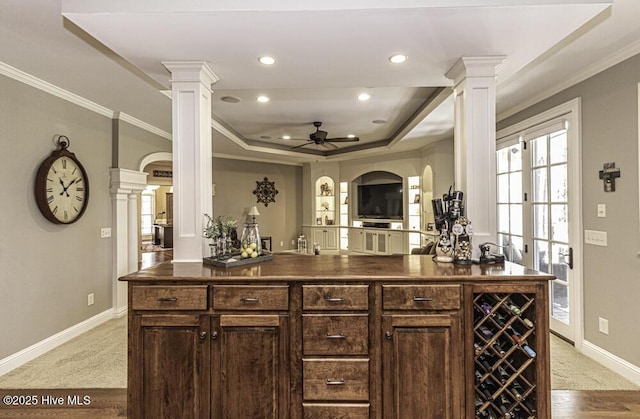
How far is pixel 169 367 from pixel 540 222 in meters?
3.84

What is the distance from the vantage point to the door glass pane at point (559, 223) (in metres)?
3.52

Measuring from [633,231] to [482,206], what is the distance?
1282 millimetres

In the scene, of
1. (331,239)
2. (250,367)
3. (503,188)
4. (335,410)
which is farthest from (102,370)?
(331,239)

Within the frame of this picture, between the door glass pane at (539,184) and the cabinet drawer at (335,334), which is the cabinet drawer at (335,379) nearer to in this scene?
the cabinet drawer at (335,334)

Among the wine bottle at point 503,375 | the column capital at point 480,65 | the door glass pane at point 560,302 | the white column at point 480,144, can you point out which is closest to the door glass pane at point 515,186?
the door glass pane at point 560,302

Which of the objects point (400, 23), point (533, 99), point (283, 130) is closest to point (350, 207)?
point (283, 130)

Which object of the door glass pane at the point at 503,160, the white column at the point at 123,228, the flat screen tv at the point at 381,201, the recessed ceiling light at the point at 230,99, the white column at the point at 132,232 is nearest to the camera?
the recessed ceiling light at the point at 230,99

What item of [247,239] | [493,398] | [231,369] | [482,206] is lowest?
[493,398]

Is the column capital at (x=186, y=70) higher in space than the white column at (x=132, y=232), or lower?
higher

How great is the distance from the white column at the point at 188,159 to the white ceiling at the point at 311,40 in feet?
0.56

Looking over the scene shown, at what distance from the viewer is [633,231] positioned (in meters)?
2.76

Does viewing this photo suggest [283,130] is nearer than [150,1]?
No

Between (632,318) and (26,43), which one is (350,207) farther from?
(26,43)

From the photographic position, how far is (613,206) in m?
2.94
